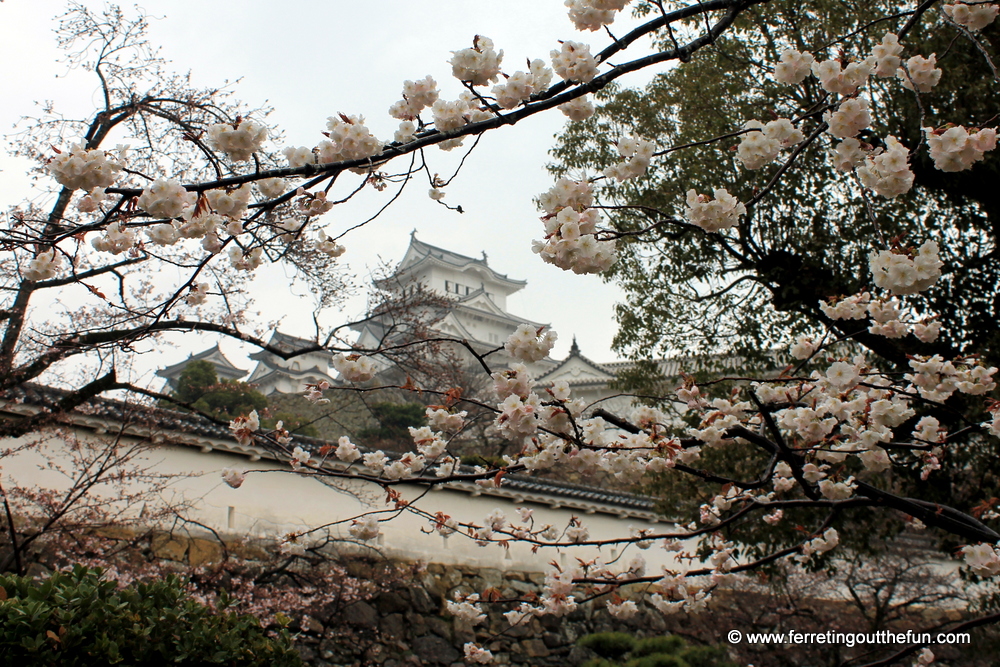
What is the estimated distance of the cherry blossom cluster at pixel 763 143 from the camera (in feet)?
8.88

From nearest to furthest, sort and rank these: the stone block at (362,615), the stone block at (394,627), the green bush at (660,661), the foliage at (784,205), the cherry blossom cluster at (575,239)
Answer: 1. the cherry blossom cluster at (575,239)
2. the foliage at (784,205)
3. the green bush at (660,661)
4. the stone block at (362,615)
5. the stone block at (394,627)

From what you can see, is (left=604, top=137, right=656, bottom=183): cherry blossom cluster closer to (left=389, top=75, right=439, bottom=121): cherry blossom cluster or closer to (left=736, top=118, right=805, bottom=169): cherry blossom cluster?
(left=736, top=118, right=805, bottom=169): cherry blossom cluster

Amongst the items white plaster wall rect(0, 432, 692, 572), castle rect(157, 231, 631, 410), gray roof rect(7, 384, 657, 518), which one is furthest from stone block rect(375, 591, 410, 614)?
castle rect(157, 231, 631, 410)

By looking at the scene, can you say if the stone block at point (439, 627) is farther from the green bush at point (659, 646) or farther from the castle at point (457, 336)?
the castle at point (457, 336)

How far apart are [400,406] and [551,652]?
8886 millimetres

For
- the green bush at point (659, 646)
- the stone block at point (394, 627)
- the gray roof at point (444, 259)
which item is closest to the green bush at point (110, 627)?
the stone block at point (394, 627)

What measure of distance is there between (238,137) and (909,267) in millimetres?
2248

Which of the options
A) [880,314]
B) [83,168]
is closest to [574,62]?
[83,168]

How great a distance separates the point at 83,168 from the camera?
1957mm

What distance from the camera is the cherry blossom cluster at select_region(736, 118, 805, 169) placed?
8.88 ft

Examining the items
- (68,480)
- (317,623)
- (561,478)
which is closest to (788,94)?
(317,623)

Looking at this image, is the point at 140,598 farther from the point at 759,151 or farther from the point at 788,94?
the point at 788,94

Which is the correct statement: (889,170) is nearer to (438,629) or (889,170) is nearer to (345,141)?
(345,141)

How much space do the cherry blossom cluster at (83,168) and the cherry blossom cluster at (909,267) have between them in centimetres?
246
